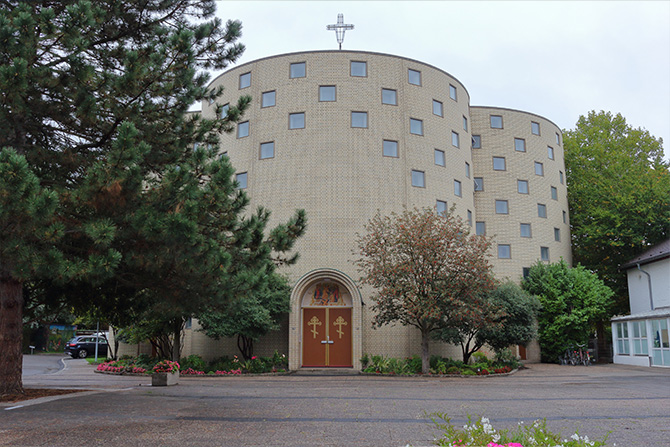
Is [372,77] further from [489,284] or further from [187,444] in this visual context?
[187,444]

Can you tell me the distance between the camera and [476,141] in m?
37.2

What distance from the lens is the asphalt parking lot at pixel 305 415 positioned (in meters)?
7.80

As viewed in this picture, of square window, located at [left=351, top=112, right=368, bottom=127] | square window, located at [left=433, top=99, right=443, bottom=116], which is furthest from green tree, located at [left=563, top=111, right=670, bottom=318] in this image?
square window, located at [left=351, top=112, right=368, bottom=127]

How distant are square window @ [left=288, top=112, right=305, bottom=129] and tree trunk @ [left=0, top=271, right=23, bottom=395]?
1794 cm

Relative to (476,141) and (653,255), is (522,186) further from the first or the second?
(653,255)

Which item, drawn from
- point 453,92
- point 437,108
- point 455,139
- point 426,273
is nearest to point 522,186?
point 455,139

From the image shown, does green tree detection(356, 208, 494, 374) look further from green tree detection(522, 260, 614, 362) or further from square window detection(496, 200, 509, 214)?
square window detection(496, 200, 509, 214)

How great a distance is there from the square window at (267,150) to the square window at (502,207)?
52.6ft

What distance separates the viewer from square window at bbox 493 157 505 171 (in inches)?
1443

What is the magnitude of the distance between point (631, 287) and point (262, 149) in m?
24.7

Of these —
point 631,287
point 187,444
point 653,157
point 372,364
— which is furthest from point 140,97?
point 653,157

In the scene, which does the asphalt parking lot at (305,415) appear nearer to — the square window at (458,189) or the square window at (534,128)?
the square window at (458,189)

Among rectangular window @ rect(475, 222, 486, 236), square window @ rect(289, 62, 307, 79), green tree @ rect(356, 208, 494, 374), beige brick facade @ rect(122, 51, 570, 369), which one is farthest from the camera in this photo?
rectangular window @ rect(475, 222, 486, 236)

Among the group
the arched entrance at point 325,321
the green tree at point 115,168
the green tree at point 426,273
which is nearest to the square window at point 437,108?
the green tree at point 426,273
